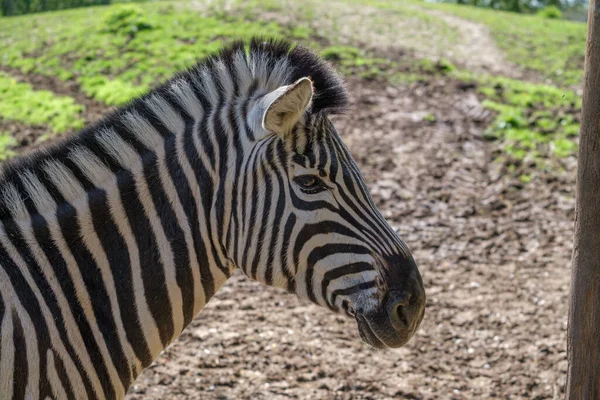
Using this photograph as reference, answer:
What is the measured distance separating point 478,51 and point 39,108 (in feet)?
36.2

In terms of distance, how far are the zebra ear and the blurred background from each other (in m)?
3.38

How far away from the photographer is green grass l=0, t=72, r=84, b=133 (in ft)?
38.5

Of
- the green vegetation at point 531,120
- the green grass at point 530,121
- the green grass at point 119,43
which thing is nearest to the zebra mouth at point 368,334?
the green grass at point 530,121

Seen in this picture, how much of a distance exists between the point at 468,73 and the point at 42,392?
1324 centimetres

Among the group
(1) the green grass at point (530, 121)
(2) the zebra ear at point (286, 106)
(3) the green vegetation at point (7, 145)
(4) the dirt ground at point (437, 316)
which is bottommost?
(4) the dirt ground at point (437, 316)

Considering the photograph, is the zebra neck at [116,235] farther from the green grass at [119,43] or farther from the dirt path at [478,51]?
the dirt path at [478,51]

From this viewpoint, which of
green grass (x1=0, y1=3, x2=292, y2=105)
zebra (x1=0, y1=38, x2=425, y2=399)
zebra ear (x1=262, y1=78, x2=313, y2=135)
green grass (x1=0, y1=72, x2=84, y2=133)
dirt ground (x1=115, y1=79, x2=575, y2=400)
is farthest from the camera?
green grass (x1=0, y1=3, x2=292, y2=105)

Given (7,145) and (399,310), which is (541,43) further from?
(399,310)

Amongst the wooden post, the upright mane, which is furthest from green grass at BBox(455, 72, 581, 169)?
the upright mane

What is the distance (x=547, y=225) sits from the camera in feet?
30.2

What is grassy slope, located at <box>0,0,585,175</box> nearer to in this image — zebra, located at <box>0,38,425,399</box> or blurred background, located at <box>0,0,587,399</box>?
blurred background, located at <box>0,0,587,399</box>

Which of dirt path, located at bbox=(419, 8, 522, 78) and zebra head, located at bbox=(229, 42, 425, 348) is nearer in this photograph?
zebra head, located at bbox=(229, 42, 425, 348)

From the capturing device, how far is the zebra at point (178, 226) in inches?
121

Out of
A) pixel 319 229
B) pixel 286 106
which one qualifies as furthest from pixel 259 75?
pixel 319 229
